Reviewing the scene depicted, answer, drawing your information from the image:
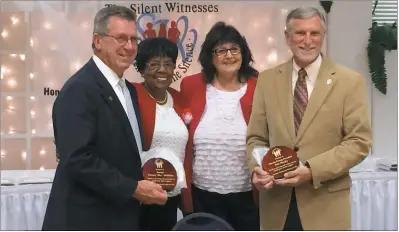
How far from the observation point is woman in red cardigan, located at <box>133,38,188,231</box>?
1.92 meters

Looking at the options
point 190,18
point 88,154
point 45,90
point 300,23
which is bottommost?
point 88,154

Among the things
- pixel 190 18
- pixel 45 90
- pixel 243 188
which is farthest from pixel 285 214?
pixel 45 90

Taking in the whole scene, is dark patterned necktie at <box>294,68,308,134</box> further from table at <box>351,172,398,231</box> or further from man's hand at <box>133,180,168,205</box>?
table at <box>351,172,398,231</box>

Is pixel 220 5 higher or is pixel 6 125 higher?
pixel 220 5

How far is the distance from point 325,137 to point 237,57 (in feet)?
1.81

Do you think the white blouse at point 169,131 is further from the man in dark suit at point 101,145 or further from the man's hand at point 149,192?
the man's hand at point 149,192

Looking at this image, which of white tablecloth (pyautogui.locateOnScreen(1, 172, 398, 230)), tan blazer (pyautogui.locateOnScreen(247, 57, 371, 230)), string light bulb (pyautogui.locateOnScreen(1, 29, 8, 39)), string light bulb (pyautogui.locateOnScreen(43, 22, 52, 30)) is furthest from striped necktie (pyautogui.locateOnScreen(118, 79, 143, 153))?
white tablecloth (pyautogui.locateOnScreen(1, 172, 398, 230))

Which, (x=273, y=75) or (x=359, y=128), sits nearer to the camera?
(x=359, y=128)

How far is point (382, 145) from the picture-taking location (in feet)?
11.3

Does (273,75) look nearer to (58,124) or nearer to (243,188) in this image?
(243,188)

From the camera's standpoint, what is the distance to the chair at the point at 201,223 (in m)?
1.63

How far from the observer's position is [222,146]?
1.97 meters

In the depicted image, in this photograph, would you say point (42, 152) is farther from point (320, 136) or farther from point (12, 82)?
point (320, 136)

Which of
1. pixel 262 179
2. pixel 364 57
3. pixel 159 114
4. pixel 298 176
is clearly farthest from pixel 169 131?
pixel 364 57
